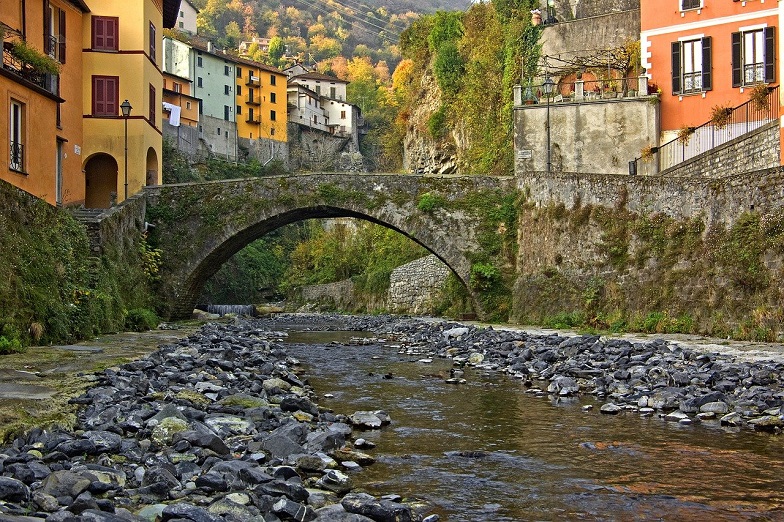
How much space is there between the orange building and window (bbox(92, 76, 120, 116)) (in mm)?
16271

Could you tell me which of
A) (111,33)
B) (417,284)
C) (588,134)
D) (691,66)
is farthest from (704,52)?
(111,33)

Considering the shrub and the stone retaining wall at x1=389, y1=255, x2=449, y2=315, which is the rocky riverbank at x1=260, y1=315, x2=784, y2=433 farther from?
the stone retaining wall at x1=389, y1=255, x2=449, y2=315

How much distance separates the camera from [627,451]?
698cm

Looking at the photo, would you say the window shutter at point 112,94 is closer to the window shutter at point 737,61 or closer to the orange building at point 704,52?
the orange building at point 704,52

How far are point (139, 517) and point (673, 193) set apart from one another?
14801 millimetres

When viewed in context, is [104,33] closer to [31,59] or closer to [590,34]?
[31,59]

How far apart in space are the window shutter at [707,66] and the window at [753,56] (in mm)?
693

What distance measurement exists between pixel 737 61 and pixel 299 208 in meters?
13.4


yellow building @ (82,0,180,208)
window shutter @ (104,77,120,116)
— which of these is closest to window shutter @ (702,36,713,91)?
yellow building @ (82,0,180,208)

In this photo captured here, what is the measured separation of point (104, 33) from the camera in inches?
998

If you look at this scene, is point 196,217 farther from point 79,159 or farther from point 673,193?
point 673,193

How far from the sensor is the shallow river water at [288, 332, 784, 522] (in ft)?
17.8

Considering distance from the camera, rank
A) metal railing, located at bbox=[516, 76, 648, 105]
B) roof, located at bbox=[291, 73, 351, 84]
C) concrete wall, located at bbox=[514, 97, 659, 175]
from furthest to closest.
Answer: roof, located at bbox=[291, 73, 351, 84] < metal railing, located at bbox=[516, 76, 648, 105] < concrete wall, located at bbox=[514, 97, 659, 175]

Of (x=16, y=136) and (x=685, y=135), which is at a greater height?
(x=685, y=135)
